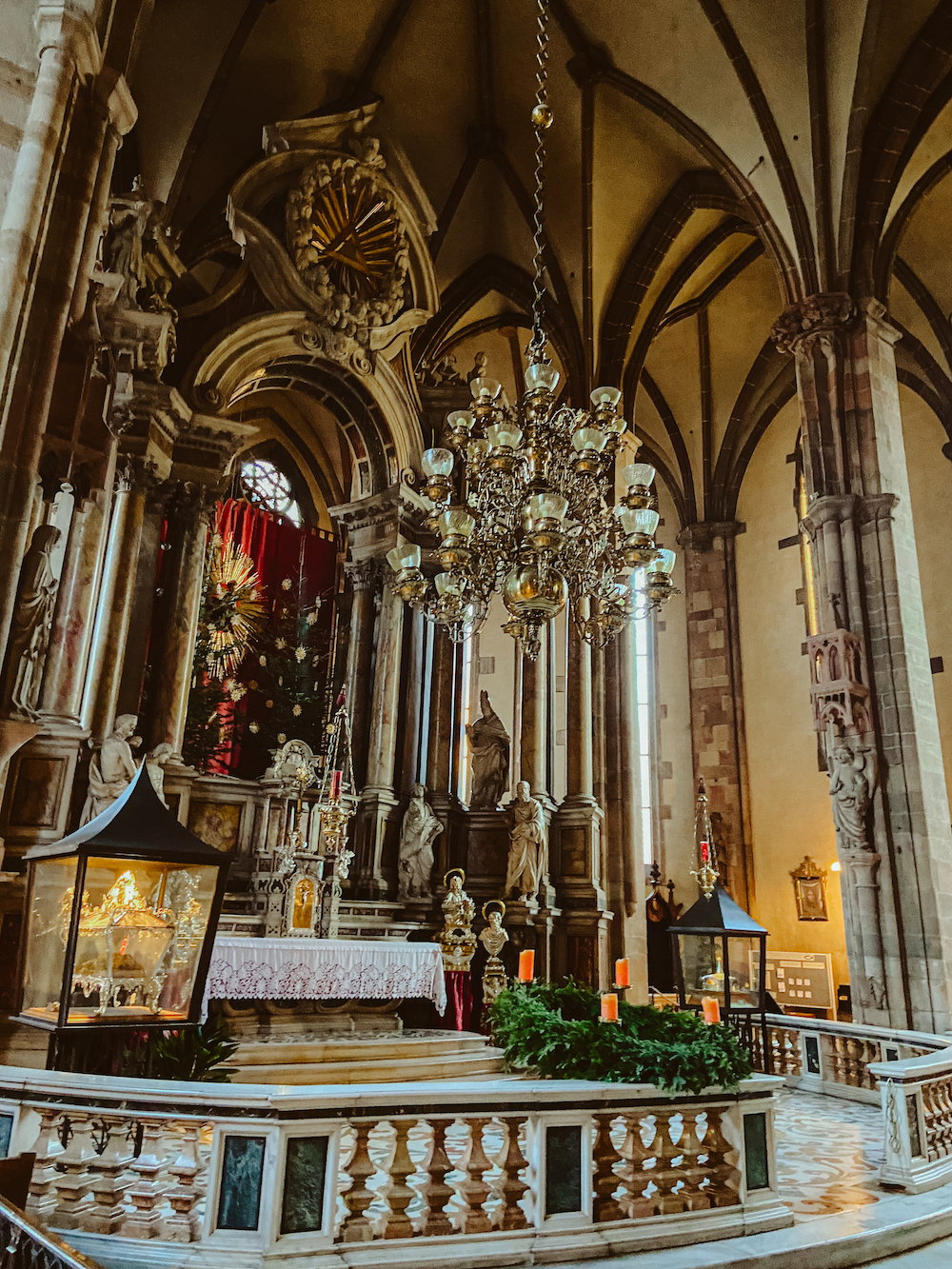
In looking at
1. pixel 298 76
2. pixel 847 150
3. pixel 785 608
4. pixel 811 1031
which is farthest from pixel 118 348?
pixel 785 608

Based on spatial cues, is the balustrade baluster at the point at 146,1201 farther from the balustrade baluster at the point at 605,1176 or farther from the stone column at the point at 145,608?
the stone column at the point at 145,608

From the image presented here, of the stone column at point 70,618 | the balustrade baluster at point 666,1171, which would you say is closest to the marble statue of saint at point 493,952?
the stone column at point 70,618

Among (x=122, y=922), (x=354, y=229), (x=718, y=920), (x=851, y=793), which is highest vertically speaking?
(x=354, y=229)

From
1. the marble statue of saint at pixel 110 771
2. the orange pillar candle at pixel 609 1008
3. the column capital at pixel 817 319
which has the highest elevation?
the column capital at pixel 817 319

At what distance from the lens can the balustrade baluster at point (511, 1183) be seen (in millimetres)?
3451

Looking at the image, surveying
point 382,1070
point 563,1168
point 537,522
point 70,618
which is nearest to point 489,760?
point 382,1070

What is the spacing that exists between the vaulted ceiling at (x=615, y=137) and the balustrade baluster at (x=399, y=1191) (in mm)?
10140

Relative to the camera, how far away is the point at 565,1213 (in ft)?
11.5

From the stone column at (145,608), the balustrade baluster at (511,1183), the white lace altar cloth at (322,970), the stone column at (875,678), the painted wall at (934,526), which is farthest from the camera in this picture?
Answer: the painted wall at (934,526)

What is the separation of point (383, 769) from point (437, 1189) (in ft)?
25.4

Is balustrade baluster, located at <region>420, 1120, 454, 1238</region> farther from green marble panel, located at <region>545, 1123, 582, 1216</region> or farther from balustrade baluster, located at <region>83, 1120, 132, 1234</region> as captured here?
balustrade baluster, located at <region>83, 1120, 132, 1234</region>

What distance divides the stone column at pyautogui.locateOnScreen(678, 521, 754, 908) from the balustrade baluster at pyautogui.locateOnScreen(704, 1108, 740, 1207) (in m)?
12.1

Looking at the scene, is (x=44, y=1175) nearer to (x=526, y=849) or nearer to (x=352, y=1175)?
(x=352, y=1175)

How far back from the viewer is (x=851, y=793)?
9289mm
